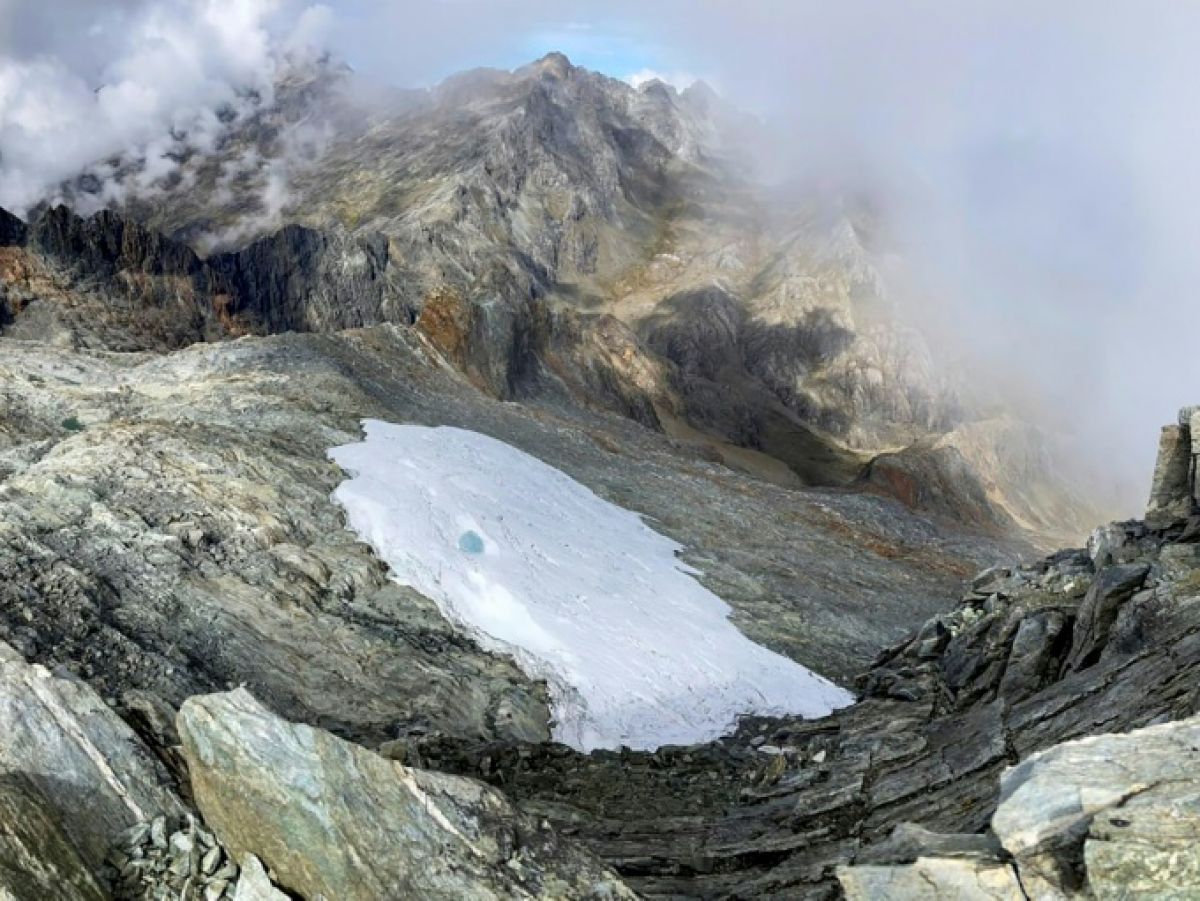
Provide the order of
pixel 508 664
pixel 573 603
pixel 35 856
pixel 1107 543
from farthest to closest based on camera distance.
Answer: pixel 573 603 → pixel 1107 543 → pixel 508 664 → pixel 35 856

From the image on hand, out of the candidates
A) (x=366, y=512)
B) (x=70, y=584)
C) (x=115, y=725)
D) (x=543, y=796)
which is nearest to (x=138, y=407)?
(x=366, y=512)

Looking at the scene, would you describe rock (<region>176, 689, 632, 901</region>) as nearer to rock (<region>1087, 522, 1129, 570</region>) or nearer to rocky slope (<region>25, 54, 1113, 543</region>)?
rock (<region>1087, 522, 1129, 570</region>)

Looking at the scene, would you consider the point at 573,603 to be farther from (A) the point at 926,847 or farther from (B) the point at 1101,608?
(A) the point at 926,847

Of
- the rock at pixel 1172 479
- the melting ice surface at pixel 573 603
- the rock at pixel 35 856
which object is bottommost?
the rock at pixel 35 856

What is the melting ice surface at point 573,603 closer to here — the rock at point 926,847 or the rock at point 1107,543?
the rock at point 1107,543

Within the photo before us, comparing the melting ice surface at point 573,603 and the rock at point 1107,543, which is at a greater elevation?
the rock at point 1107,543

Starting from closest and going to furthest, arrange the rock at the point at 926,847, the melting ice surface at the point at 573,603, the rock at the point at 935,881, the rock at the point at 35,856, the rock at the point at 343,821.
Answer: the rock at the point at 35,856
the rock at the point at 935,881
the rock at the point at 926,847
the rock at the point at 343,821
the melting ice surface at the point at 573,603

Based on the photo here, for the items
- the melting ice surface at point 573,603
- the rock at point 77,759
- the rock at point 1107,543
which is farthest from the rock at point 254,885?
the rock at point 1107,543

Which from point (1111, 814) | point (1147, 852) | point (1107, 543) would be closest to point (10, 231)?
point (1107, 543)
